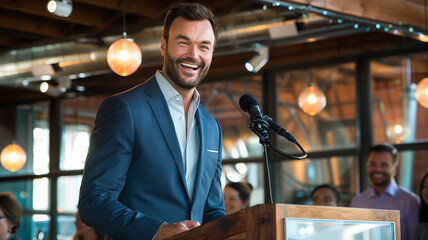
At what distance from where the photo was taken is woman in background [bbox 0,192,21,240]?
14.3 ft

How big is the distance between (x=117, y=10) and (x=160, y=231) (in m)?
5.70

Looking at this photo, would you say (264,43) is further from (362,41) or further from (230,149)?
(230,149)

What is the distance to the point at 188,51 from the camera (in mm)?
1892

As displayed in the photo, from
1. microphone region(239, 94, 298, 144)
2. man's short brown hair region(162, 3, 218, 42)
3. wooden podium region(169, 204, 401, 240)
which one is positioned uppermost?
man's short brown hair region(162, 3, 218, 42)

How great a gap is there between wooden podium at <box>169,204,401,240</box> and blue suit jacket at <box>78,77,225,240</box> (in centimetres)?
17

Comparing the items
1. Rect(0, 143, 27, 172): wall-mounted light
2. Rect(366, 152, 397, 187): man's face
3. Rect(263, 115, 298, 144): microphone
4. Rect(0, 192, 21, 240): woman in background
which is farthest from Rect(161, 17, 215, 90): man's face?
Rect(0, 143, 27, 172): wall-mounted light

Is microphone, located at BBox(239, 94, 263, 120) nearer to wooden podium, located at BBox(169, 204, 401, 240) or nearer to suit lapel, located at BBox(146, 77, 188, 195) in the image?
suit lapel, located at BBox(146, 77, 188, 195)

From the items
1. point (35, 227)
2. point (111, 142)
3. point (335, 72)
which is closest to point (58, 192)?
point (35, 227)

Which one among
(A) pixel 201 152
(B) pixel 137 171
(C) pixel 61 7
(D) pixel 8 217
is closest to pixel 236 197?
(D) pixel 8 217

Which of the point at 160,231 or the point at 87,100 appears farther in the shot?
the point at 87,100

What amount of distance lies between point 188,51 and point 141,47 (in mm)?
4504

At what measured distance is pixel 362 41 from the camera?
7.36m

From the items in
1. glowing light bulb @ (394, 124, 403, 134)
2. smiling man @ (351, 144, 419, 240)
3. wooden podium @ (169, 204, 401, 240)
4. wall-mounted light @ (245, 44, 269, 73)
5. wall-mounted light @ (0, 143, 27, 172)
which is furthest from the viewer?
wall-mounted light @ (0, 143, 27, 172)

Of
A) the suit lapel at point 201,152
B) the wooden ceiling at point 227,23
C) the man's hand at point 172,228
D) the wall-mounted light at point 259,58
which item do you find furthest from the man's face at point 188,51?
the wall-mounted light at point 259,58
